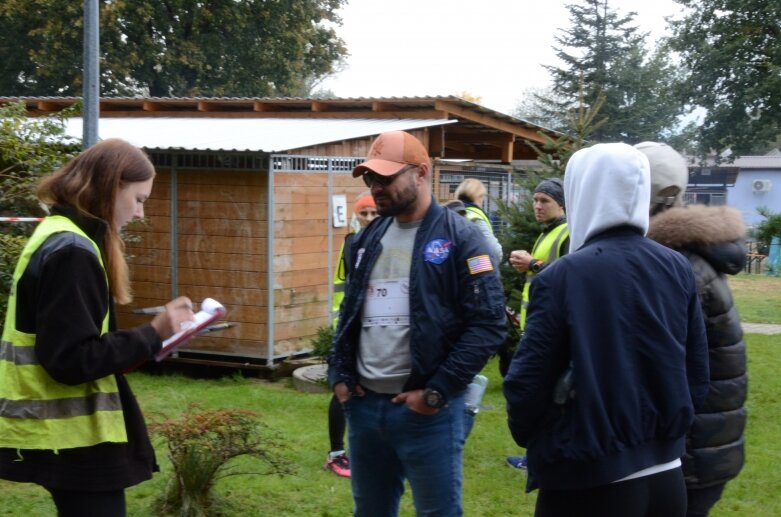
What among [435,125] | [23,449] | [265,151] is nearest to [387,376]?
[23,449]

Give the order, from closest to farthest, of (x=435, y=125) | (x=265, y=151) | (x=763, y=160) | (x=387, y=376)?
(x=387, y=376) < (x=265, y=151) < (x=435, y=125) < (x=763, y=160)

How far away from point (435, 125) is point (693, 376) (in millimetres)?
9787

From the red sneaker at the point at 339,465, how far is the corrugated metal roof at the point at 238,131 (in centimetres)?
404

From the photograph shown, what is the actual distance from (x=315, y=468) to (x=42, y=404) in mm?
3981

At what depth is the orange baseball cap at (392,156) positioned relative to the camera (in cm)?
365

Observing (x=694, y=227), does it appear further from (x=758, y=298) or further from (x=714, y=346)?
(x=758, y=298)

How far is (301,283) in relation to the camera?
34.4ft

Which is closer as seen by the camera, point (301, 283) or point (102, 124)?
point (301, 283)

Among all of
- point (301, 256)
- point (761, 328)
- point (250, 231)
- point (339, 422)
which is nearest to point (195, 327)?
point (339, 422)

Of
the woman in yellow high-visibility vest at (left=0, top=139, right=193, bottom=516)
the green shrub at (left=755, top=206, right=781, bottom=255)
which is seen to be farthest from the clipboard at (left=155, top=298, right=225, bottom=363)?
the green shrub at (left=755, top=206, right=781, bottom=255)

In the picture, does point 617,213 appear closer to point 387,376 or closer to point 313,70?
point 387,376

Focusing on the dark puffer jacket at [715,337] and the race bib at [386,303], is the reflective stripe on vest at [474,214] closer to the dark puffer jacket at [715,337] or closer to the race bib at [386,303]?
the race bib at [386,303]

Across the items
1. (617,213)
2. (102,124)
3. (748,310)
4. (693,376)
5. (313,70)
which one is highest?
(313,70)

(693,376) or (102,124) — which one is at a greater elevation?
(102,124)
